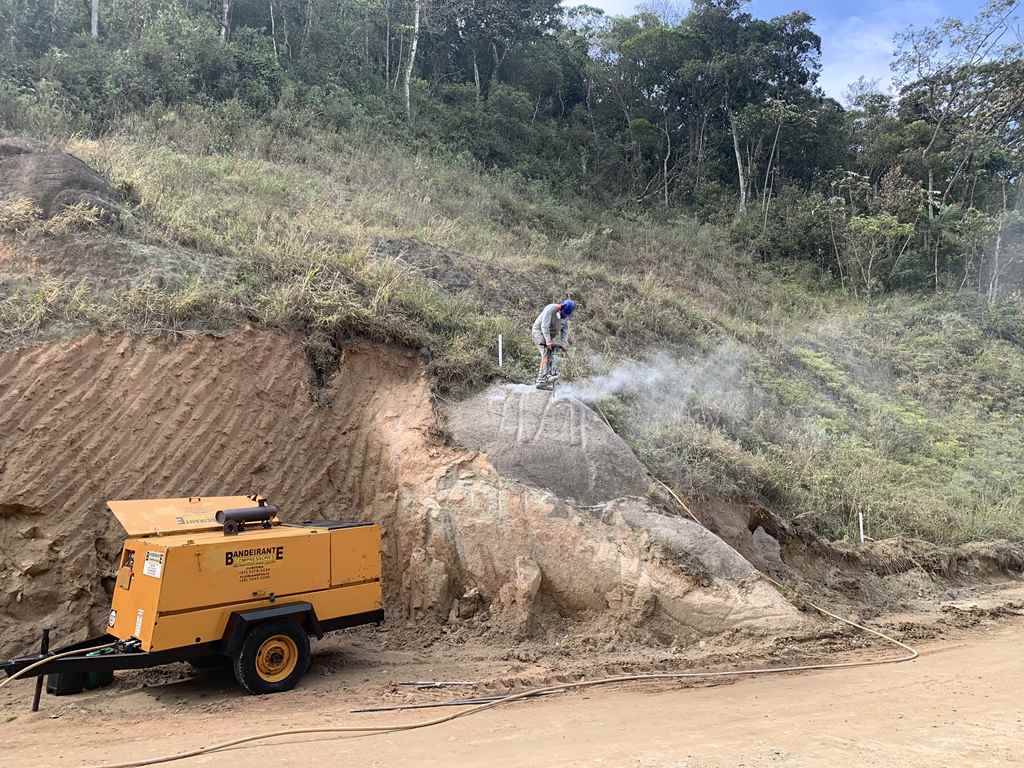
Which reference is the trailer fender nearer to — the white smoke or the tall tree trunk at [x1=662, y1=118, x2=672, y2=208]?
the white smoke

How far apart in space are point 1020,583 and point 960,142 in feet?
79.8

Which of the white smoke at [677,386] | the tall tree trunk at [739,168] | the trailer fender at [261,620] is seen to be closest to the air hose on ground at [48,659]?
the trailer fender at [261,620]

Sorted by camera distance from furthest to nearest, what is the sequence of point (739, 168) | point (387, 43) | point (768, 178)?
point (768, 178) < point (739, 168) < point (387, 43)

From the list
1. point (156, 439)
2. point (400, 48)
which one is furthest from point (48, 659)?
point (400, 48)

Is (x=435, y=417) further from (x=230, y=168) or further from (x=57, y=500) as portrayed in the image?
(x=230, y=168)

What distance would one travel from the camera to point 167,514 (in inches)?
281

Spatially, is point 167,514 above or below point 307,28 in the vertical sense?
below

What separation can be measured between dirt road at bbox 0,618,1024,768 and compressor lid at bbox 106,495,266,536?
158 centimetres

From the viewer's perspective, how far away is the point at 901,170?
30.3 m

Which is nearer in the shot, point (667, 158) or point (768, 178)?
point (768, 178)

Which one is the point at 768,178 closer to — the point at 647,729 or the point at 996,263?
the point at 996,263

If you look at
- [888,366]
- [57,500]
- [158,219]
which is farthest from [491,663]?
[888,366]

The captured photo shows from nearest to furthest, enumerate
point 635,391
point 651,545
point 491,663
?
1. point 491,663
2. point 651,545
3. point 635,391

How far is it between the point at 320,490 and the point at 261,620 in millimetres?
2920
